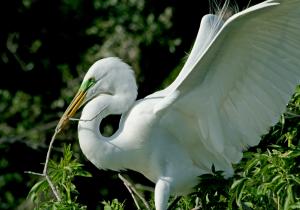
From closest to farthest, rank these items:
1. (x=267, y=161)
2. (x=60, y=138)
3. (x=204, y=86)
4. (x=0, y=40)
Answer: (x=267, y=161) → (x=204, y=86) → (x=60, y=138) → (x=0, y=40)

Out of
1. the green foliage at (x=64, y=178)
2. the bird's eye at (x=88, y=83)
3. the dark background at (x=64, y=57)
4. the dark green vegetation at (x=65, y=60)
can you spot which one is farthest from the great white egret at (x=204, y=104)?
the dark background at (x=64, y=57)

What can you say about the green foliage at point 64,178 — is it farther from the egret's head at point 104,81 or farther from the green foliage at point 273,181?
the green foliage at point 273,181

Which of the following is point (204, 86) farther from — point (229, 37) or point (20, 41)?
point (20, 41)

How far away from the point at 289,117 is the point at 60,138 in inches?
98.6

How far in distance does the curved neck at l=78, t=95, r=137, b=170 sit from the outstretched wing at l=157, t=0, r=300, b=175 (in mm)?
215

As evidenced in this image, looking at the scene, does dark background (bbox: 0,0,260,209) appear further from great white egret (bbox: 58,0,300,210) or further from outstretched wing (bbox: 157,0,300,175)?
outstretched wing (bbox: 157,0,300,175)

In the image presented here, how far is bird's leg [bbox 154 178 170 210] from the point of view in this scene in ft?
15.1

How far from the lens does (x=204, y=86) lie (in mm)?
4480

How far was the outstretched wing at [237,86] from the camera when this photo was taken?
4320 millimetres

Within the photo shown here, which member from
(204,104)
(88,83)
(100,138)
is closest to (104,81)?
(88,83)

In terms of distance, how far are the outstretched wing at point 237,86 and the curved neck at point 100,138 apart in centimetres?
22

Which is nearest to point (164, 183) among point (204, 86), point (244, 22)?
point (204, 86)

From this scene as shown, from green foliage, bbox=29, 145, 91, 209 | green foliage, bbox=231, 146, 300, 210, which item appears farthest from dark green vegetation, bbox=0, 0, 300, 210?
green foliage, bbox=231, 146, 300, 210

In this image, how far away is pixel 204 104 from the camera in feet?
14.9
